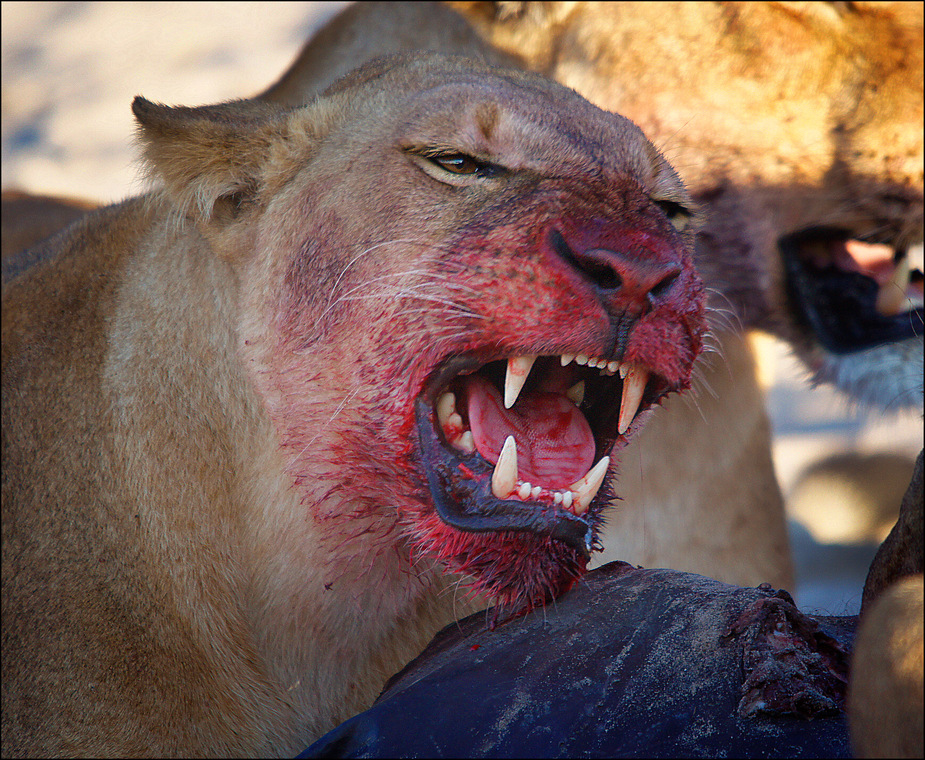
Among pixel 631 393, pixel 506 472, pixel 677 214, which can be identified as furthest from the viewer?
pixel 677 214

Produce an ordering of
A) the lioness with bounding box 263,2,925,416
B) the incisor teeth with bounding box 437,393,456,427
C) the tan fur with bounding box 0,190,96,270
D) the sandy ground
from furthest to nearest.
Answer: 1. the sandy ground
2. the tan fur with bounding box 0,190,96,270
3. the lioness with bounding box 263,2,925,416
4. the incisor teeth with bounding box 437,393,456,427

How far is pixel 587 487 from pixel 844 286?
1.83 m

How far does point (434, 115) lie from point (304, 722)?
978mm

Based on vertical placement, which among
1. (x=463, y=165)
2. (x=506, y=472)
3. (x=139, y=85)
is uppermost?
(x=139, y=85)

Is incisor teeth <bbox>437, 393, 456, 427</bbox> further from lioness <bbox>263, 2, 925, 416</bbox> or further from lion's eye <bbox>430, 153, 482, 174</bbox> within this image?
lioness <bbox>263, 2, 925, 416</bbox>

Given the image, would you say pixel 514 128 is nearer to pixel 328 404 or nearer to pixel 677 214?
pixel 677 214

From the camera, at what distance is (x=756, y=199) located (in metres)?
2.69

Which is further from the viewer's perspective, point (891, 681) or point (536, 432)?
point (536, 432)

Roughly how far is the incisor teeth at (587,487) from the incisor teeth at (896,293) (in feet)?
5.61

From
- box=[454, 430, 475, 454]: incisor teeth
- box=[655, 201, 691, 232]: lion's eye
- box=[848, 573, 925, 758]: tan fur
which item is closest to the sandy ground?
box=[655, 201, 691, 232]: lion's eye

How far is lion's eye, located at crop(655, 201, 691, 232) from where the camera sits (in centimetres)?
155

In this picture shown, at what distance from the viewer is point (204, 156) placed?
1.46m

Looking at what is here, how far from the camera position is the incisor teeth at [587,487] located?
1265mm

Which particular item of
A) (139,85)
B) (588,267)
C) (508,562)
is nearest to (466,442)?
(508,562)
